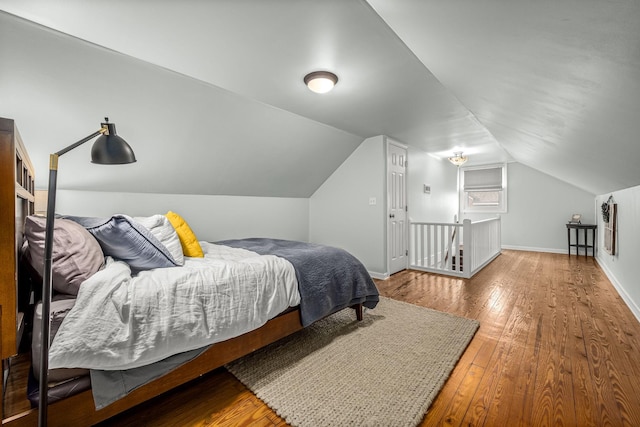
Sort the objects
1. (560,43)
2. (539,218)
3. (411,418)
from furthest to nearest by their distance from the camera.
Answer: (539,218) < (411,418) < (560,43)

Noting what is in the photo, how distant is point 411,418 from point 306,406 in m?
0.53

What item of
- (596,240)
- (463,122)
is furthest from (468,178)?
(463,122)

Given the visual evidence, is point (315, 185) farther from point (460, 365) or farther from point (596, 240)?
point (596, 240)

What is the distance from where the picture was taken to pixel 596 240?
5.40m

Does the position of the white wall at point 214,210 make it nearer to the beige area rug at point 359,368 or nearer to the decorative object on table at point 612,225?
the beige area rug at point 359,368

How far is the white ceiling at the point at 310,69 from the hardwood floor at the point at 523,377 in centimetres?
136

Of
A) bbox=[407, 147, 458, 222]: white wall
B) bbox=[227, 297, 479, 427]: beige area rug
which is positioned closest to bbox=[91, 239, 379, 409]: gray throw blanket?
bbox=[227, 297, 479, 427]: beige area rug

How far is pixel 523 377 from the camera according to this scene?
1702 mm

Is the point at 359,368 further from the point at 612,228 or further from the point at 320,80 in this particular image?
the point at 612,228

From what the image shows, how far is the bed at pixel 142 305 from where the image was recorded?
1035 millimetres

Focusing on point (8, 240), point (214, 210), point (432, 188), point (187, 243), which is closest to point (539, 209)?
point (432, 188)

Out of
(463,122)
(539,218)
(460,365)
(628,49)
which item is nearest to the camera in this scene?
(628,49)

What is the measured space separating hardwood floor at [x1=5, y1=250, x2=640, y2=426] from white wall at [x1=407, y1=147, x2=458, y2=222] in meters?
2.21

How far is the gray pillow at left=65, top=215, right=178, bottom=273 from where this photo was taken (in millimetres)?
1571
